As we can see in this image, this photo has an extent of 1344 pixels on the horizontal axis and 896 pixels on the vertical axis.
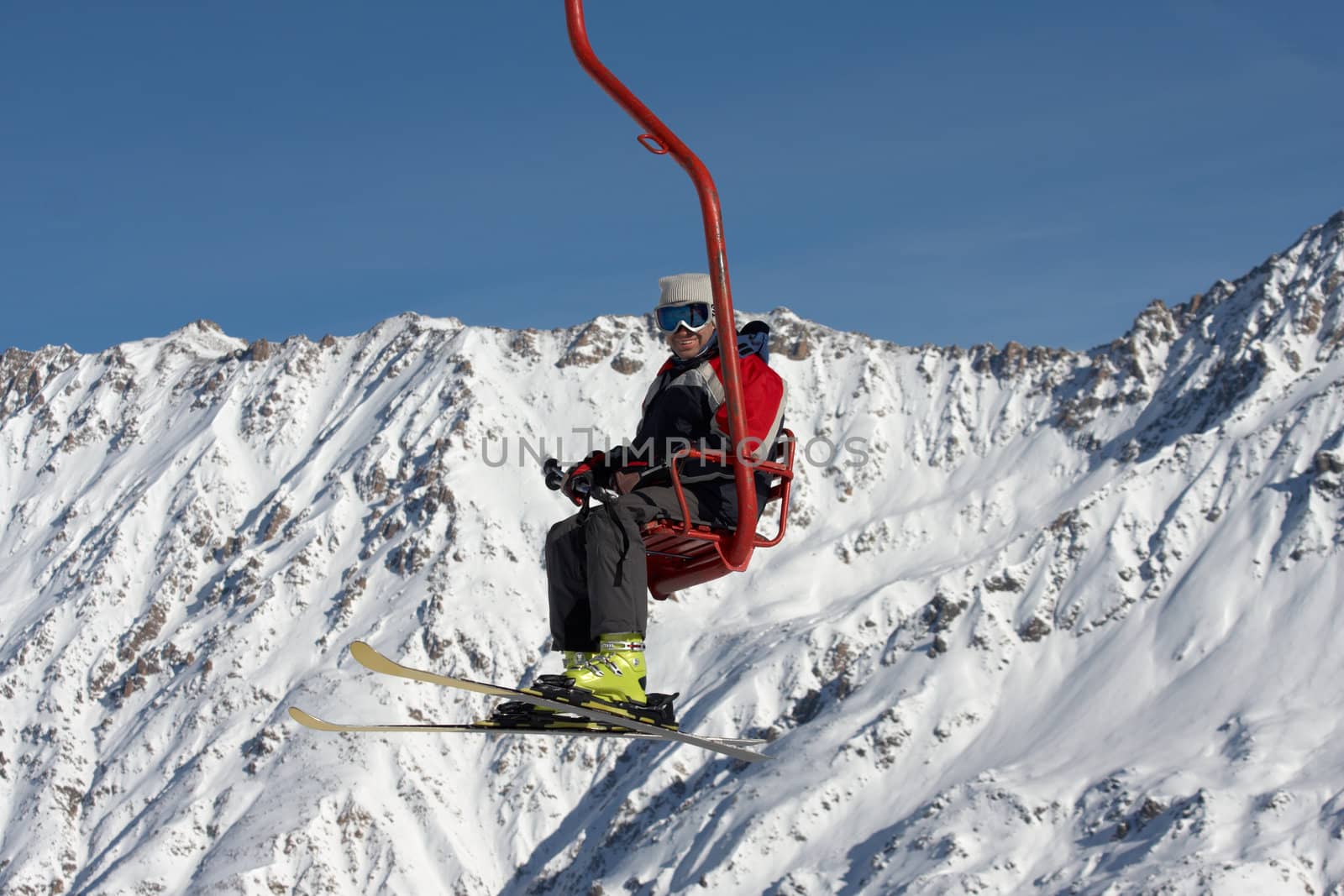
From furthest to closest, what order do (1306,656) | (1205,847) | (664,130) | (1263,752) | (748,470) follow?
1. (1306,656)
2. (1263,752)
3. (1205,847)
4. (748,470)
5. (664,130)

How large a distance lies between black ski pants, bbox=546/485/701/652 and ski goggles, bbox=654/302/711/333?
4.04ft

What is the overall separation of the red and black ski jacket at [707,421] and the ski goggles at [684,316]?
238 millimetres

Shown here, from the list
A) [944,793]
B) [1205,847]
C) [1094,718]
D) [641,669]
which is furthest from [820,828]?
[641,669]

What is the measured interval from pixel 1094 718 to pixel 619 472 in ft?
633

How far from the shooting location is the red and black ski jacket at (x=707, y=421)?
1219cm

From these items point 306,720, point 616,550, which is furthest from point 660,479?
point 306,720

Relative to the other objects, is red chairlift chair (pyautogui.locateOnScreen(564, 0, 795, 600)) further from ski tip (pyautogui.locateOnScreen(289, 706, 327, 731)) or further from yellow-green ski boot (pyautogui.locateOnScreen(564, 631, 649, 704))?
ski tip (pyautogui.locateOnScreen(289, 706, 327, 731))

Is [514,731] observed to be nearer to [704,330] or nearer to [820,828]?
[704,330]

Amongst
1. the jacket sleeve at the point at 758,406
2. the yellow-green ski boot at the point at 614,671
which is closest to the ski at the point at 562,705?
the yellow-green ski boot at the point at 614,671

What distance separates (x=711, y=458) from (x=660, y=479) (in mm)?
741

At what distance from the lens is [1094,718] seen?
7726 inches

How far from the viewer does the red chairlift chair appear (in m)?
11.2

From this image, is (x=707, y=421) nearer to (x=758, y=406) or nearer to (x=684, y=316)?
(x=758, y=406)

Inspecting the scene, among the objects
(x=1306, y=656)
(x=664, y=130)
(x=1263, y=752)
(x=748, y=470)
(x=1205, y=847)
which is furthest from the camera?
(x=1306, y=656)
